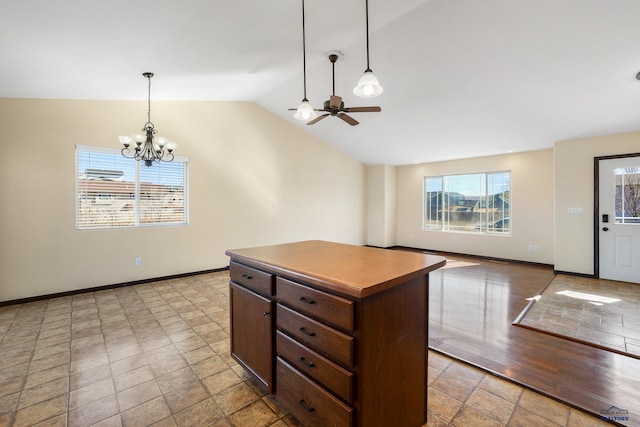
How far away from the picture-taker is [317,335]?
1416 millimetres

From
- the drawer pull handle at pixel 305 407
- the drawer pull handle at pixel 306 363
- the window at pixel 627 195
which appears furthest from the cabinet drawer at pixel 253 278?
the window at pixel 627 195

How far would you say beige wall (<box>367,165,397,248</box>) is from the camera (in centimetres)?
802

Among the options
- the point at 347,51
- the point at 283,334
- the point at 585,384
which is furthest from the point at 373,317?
the point at 347,51

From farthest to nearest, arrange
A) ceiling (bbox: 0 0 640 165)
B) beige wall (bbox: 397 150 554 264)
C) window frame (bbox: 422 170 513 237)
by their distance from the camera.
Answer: window frame (bbox: 422 170 513 237), beige wall (bbox: 397 150 554 264), ceiling (bbox: 0 0 640 165)

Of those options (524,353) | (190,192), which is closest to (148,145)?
(190,192)

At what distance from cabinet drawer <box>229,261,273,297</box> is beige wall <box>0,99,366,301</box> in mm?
3370

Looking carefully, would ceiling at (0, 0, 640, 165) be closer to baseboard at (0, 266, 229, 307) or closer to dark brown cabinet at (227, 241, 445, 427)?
dark brown cabinet at (227, 241, 445, 427)

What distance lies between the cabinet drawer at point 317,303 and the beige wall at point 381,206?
6683mm

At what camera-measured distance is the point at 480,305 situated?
3.62 m

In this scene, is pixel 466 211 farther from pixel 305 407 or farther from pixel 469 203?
pixel 305 407

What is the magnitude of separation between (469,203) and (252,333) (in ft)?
22.1

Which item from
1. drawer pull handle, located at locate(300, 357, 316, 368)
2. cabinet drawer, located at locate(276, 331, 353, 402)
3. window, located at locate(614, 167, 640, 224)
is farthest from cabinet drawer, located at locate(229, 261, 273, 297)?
window, located at locate(614, 167, 640, 224)

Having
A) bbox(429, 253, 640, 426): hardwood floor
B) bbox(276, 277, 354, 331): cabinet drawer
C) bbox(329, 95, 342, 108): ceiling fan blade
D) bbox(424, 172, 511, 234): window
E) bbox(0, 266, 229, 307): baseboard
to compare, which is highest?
bbox(329, 95, 342, 108): ceiling fan blade

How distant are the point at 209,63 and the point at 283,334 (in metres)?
3.18
